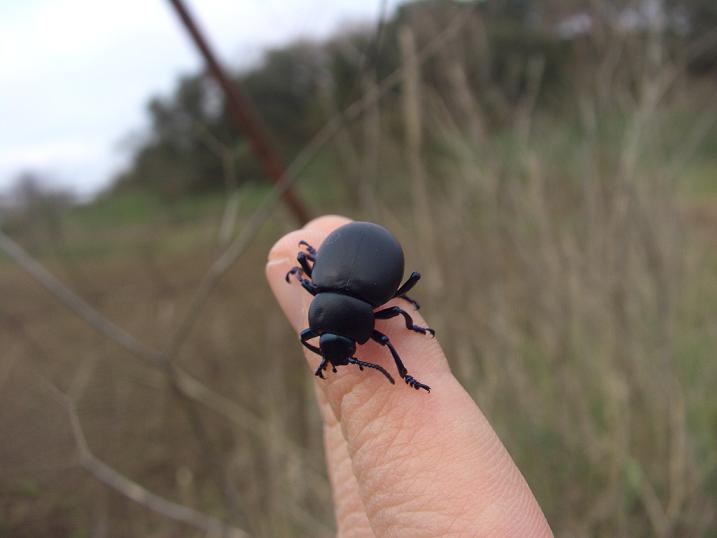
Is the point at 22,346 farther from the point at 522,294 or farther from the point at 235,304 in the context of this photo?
the point at 522,294

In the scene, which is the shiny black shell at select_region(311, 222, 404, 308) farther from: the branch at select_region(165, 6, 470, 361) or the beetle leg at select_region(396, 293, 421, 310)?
the branch at select_region(165, 6, 470, 361)

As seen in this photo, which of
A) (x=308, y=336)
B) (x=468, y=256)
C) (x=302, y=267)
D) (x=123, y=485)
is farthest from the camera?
(x=468, y=256)

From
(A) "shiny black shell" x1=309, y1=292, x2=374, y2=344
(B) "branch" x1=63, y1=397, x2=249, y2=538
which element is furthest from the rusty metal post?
(B) "branch" x1=63, y1=397, x2=249, y2=538

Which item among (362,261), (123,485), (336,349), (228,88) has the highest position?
(228,88)

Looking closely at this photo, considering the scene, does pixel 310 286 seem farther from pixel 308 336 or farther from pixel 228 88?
pixel 228 88

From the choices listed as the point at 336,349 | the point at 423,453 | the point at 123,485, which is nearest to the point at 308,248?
the point at 336,349

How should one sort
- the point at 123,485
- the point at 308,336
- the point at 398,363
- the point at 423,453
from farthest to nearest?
1. the point at 123,485
2. the point at 308,336
3. the point at 398,363
4. the point at 423,453

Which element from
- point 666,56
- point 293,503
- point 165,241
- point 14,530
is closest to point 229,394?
point 165,241

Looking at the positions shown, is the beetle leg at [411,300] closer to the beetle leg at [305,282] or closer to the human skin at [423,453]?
the human skin at [423,453]
